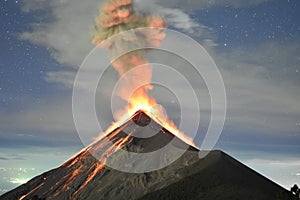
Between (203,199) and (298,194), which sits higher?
(203,199)

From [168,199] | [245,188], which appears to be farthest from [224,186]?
[168,199]

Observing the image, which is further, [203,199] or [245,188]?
[245,188]

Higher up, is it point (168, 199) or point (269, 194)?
point (168, 199)

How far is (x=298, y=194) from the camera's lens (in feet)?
542

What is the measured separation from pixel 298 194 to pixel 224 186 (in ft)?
130

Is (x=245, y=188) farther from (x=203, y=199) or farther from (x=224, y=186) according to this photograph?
(x=203, y=199)

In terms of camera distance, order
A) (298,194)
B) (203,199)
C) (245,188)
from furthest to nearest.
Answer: (245,188), (203,199), (298,194)

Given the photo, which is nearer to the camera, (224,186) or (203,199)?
(203,199)

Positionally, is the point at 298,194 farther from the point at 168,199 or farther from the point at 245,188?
the point at 168,199

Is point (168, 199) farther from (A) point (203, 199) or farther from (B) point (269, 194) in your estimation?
(B) point (269, 194)

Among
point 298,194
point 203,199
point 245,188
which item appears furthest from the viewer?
point 245,188

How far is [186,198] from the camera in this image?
18962 centimetres

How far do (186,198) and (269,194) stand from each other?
3982 centimetres

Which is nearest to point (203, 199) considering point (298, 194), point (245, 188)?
point (245, 188)
